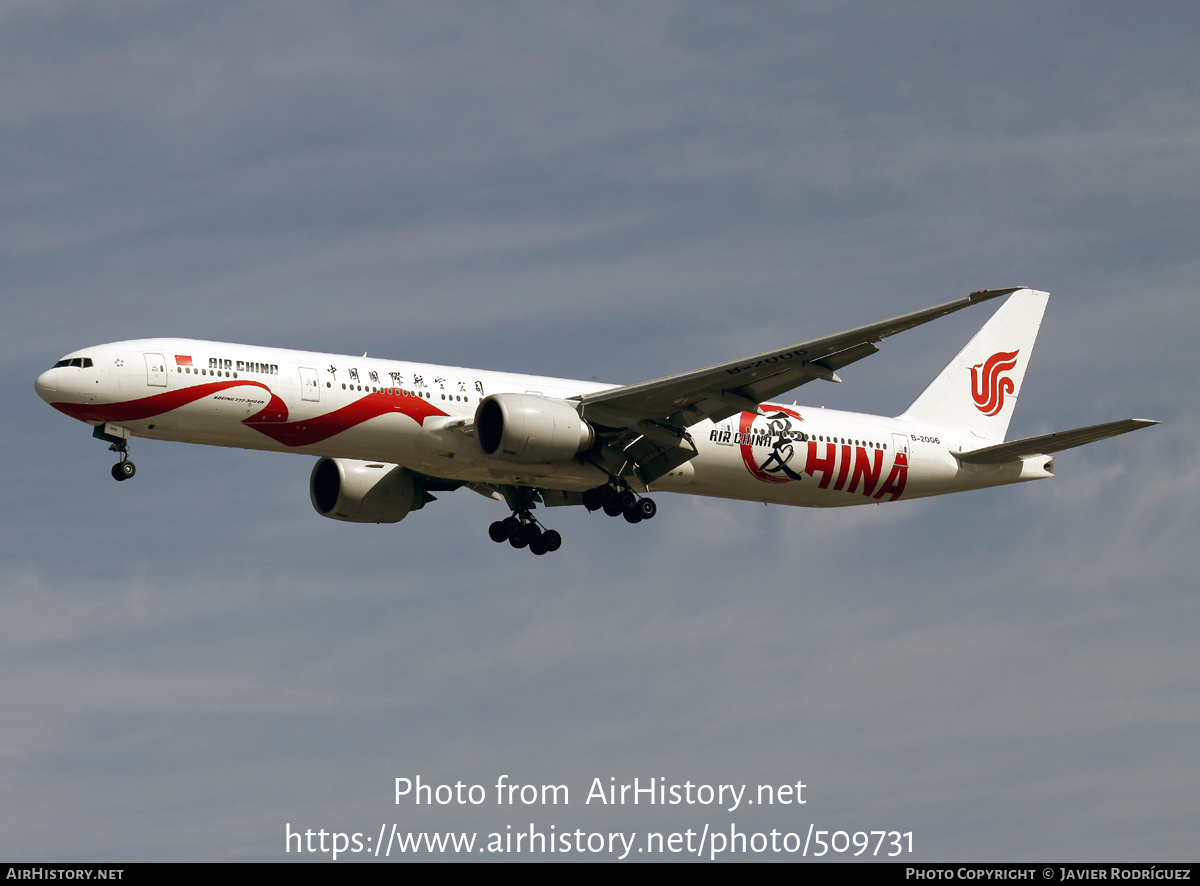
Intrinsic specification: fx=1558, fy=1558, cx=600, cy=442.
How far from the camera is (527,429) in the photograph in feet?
137

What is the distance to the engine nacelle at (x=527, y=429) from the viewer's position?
41.8 m

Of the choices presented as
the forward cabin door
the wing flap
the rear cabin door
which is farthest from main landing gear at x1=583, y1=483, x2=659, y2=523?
the forward cabin door

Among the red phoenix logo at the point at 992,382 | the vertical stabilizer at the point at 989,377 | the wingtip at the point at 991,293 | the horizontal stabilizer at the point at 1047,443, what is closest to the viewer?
the wingtip at the point at 991,293

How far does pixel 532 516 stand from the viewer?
4959cm

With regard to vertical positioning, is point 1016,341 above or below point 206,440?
above

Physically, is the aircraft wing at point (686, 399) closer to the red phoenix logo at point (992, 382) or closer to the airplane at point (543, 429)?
the airplane at point (543, 429)

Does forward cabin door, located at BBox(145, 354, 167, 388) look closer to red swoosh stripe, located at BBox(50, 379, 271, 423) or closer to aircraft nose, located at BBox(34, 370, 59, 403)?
red swoosh stripe, located at BBox(50, 379, 271, 423)

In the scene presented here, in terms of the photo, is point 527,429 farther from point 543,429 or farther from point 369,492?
point 369,492

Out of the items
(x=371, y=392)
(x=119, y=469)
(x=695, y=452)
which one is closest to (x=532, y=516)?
(x=695, y=452)

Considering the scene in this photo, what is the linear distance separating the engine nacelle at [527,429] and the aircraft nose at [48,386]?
10854 mm

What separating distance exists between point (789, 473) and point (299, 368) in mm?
15581

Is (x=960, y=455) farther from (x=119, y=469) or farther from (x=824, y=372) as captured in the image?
(x=119, y=469)

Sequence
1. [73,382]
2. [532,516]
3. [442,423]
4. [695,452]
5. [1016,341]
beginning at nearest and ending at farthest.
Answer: [73,382]
[442,423]
[695,452]
[532,516]
[1016,341]

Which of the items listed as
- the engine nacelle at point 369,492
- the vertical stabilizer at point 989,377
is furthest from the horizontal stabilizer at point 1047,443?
the engine nacelle at point 369,492
